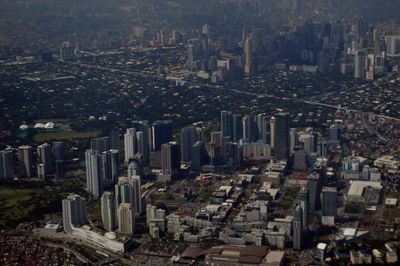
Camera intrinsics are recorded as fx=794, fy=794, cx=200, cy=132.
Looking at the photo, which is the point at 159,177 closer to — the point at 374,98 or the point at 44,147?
the point at 44,147

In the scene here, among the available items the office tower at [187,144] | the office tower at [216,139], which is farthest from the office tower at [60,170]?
the office tower at [216,139]

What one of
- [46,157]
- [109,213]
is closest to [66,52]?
[46,157]

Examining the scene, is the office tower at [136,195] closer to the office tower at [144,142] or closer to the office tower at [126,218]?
the office tower at [126,218]

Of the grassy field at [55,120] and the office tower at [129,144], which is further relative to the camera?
the grassy field at [55,120]

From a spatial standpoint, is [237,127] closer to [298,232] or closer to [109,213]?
[109,213]

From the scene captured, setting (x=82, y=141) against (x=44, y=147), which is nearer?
(x=44, y=147)

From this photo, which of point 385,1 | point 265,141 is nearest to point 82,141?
point 265,141

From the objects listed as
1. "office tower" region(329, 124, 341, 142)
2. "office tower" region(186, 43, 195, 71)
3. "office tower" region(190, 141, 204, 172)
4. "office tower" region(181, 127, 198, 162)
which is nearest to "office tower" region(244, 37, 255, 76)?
"office tower" region(186, 43, 195, 71)
